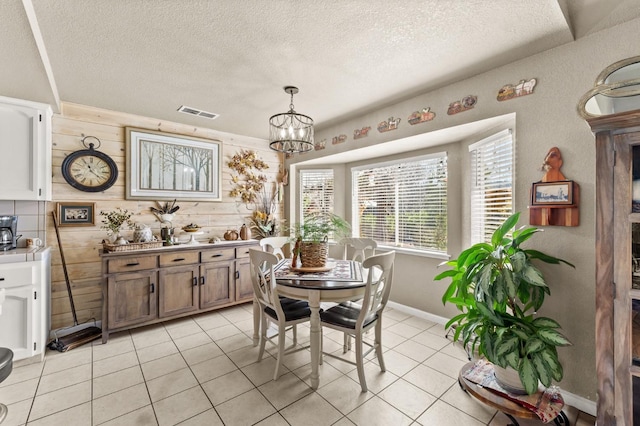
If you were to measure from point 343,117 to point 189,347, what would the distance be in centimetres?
320

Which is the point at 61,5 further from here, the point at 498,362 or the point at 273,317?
the point at 498,362

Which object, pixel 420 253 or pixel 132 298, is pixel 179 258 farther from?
pixel 420 253

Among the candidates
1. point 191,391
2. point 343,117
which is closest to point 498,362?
point 191,391

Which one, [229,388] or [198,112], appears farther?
[198,112]

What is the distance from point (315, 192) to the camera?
15.8ft

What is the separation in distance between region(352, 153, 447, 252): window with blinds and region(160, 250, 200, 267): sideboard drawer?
2358 mm

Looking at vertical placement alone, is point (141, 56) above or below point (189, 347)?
above

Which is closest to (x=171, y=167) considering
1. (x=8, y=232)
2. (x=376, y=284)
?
(x=8, y=232)

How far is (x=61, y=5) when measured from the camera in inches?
65.9

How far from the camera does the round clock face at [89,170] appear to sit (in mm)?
3164

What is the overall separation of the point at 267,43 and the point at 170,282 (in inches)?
109

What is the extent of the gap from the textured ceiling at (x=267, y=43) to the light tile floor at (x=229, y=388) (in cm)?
248

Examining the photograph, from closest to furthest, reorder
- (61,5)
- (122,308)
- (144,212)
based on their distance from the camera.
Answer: (61,5), (122,308), (144,212)

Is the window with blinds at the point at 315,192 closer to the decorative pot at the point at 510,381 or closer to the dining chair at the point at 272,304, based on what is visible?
the dining chair at the point at 272,304
